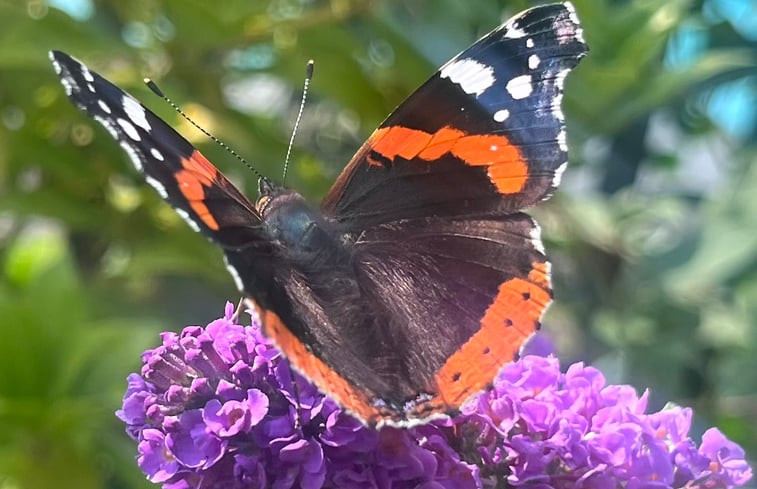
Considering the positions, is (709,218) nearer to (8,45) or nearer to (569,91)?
(569,91)

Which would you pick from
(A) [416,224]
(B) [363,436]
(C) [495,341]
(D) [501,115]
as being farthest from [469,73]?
(B) [363,436]

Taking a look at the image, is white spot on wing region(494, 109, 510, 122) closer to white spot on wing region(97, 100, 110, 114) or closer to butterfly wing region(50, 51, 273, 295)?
butterfly wing region(50, 51, 273, 295)

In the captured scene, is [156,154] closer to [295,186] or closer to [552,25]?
[552,25]

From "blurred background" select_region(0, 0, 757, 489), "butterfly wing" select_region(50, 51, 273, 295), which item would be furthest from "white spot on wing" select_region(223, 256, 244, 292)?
"blurred background" select_region(0, 0, 757, 489)

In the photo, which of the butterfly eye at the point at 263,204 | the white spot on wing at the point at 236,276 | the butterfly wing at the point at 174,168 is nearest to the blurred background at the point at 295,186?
the butterfly eye at the point at 263,204

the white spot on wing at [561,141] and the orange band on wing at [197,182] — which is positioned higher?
the white spot on wing at [561,141]

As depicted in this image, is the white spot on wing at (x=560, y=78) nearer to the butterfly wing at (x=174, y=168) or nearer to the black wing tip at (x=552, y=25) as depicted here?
the black wing tip at (x=552, y=25)
